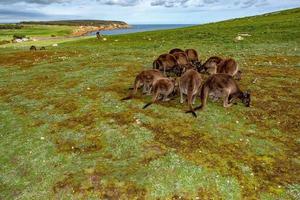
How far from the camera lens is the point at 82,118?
1922cm

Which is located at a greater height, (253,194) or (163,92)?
(163,92)

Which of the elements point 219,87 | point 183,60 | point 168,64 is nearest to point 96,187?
point 219,87

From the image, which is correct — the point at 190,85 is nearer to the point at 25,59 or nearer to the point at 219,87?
the point at 219,87

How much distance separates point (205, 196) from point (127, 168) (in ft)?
10.7

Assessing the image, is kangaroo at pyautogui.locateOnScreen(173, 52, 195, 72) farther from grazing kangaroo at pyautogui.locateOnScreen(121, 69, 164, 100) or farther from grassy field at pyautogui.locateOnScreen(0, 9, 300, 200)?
grazing kangaroo at pyautogui.locateOnScreen(121, 69, 164, 100)

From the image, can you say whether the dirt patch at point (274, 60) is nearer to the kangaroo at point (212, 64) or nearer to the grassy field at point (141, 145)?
the grassy field at point (141, 145)

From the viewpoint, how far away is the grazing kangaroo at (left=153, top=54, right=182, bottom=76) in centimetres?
2517

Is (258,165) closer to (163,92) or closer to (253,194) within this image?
(253,194)

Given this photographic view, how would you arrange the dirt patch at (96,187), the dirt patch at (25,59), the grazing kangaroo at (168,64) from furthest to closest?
the dirt patch at (25,59) → the grazing kangaroo at (168,64) → the dirt patch at (96,187)

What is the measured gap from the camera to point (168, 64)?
25250 mm

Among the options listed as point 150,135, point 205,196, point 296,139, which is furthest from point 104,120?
point 296,139

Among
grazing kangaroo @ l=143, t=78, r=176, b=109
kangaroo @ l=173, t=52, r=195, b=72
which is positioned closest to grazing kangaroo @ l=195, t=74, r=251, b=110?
grazing kangaroo @ l=143, t=78, r=176, b=109

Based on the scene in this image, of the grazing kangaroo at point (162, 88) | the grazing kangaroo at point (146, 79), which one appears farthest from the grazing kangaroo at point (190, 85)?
the grazing kangaroo at point (146, 79)

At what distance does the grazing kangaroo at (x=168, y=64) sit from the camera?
82.6 ft
